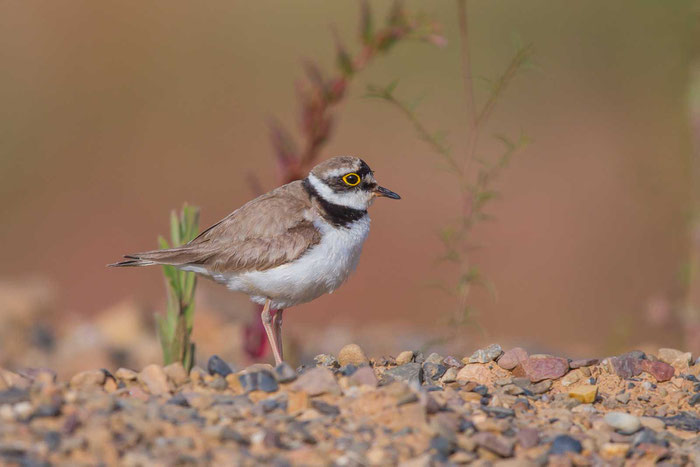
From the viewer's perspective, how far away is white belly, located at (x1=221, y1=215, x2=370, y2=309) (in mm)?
4500

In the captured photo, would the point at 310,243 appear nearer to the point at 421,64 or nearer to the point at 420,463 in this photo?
the point at 420,463

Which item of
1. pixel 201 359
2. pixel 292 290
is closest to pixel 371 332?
pixel 201 359

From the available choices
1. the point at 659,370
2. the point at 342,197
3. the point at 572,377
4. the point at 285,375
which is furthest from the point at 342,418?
the point at 342,197

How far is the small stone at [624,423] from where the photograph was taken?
3266mm

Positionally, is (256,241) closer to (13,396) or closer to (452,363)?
(452,363)

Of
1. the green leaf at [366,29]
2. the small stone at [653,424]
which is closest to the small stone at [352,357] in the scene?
the small stone at [653,424]

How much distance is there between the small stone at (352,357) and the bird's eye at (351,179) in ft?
3.28

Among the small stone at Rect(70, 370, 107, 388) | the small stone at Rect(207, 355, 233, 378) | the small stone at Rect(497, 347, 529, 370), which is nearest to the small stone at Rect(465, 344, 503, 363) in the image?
the small stone at Rect(497, 347, 529, 370)

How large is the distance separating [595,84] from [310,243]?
9914mm

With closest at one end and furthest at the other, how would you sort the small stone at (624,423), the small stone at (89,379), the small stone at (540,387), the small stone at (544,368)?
the small stone at (624,423) → the small stone at (89,379) → the small stone at (540,387) → the small stone at (544,368)

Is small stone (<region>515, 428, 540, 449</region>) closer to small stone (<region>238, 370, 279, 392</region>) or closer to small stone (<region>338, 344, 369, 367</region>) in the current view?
small stone (<region>238, 370, 279, 392</region>)

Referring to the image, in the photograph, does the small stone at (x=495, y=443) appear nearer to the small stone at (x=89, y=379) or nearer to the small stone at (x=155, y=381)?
the small stone at (x=155, y=381)

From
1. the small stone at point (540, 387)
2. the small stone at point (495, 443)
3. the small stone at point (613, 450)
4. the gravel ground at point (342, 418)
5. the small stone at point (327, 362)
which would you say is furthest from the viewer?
the small stone at point (327, 362)

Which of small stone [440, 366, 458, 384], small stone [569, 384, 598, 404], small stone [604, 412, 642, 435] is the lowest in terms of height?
small stone [604, 412, 642, 435]
